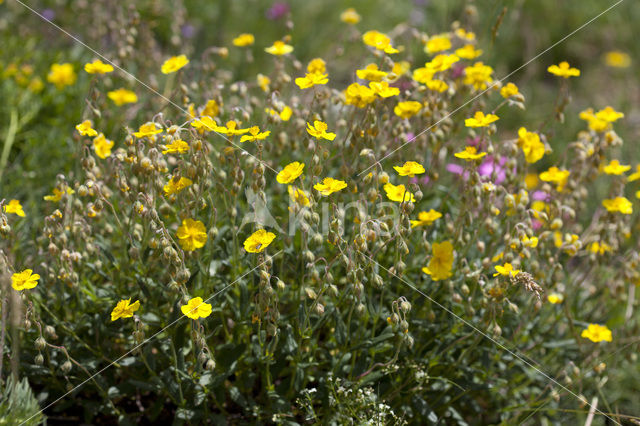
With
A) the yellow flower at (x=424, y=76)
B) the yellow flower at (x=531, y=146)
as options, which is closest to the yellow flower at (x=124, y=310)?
the yellow flower at (x=424, y=76)

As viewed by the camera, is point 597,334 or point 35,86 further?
point 35,86

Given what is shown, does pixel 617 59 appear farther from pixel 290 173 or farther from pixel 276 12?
pixel 290 173

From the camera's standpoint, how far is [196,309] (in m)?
1.83

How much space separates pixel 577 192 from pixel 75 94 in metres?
3.11

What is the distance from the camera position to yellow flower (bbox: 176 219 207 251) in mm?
2031

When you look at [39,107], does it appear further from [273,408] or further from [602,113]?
[602,113]

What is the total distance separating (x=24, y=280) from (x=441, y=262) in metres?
1.38

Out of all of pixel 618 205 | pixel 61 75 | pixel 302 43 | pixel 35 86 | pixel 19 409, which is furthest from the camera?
pixel 302 43

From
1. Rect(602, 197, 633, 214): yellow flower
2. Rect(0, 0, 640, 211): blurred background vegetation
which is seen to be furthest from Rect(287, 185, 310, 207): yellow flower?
Rect(0, 0, 640, 211): blurred background vegetation

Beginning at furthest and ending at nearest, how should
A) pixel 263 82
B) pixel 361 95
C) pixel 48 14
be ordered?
pixel 48 14, pixel 263 82, pixel 361 95

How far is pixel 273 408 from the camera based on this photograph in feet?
7.20

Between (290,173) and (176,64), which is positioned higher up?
(176,64)

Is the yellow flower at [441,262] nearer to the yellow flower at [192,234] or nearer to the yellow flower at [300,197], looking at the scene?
the yellow flower at [300,197]

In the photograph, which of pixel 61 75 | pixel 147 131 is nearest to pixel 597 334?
pixel 147 131
